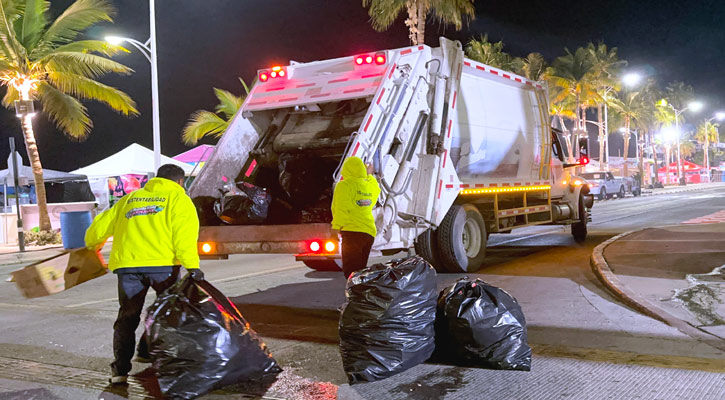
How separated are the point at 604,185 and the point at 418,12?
16.1 meters

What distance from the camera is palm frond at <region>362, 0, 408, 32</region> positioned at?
22797 mm

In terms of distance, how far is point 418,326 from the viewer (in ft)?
14.3

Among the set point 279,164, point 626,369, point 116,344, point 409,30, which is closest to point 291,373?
point 116,344

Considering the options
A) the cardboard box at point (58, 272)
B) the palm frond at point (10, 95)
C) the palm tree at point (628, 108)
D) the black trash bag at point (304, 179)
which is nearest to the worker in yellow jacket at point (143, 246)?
the cardboard box at point (58, 272)

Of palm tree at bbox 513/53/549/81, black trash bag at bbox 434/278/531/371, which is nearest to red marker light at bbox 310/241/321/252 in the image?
black trash bag at bbox 434/278/531/371

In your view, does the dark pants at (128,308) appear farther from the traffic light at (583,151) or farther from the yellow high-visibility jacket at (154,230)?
the traffic light at (583,151)

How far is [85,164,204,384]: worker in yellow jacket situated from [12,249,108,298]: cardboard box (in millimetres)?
347

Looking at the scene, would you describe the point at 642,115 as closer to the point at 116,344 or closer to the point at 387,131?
the point at 387,131

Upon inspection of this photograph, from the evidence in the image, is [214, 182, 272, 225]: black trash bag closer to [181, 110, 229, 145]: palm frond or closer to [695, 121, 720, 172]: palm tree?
[181, 110, 229, 145]: palm frond

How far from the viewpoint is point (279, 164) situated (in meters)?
8.33

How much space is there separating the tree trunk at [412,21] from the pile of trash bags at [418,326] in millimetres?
19700

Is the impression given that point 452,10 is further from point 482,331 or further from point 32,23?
point 482,331

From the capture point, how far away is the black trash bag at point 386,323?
4215mm

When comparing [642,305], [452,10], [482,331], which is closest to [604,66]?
[452,10]
